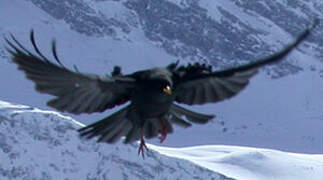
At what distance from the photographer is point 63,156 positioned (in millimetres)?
58062

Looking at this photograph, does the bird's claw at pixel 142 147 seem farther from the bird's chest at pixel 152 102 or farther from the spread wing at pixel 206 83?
the spread wing at pixel 206 83

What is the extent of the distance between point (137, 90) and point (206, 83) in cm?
48

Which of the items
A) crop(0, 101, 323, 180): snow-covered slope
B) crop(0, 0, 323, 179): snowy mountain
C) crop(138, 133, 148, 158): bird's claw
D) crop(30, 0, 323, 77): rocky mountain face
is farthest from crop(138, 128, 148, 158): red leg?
crop(30, 0, 323, 77): rocky mountain face

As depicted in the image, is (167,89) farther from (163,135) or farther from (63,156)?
(63,156)

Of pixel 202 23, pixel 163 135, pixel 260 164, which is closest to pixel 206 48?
pixel 202 23

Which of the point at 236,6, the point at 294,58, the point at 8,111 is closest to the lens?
the point at 8,111

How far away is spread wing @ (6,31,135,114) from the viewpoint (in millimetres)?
5492

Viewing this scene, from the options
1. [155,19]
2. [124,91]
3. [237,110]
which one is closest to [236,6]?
[155,19]

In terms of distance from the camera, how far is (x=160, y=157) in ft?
196

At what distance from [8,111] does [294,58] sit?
76069mm

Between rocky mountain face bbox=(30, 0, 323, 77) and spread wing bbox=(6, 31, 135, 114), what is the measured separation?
121567 millimetres

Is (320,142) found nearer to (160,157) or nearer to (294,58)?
(294,58)

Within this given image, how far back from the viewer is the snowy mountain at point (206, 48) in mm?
111562

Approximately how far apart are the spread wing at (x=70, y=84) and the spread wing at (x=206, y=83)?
0.32 meters
